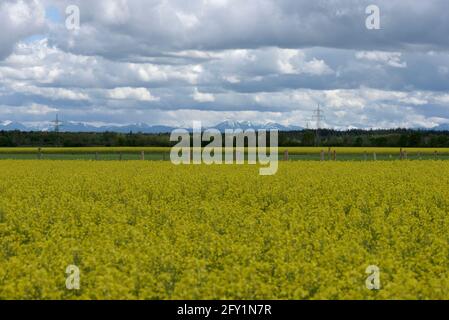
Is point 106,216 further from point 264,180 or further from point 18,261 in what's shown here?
point 264,180

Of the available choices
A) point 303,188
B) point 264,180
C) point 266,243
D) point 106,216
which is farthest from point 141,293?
point 264,180

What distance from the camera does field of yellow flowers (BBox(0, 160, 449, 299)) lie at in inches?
436

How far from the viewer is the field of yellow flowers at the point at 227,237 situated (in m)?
11.1

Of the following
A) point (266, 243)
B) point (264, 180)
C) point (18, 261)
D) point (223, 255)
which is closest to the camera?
point (18, 261)

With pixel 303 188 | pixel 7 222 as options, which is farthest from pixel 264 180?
pixel 7 222

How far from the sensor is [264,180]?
26000mm

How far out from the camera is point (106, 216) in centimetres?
1830

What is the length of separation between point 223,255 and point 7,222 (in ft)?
23.2

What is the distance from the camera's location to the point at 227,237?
14.8 m

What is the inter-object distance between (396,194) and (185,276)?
12.5 m

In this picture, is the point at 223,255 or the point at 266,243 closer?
the point at 223,255
